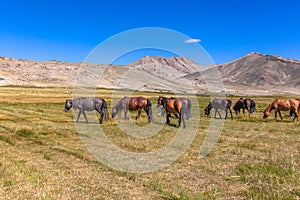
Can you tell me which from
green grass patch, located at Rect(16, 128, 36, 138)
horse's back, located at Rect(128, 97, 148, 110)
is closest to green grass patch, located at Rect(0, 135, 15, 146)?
green grass patch, located at Rect(16, 128, 36, 138)

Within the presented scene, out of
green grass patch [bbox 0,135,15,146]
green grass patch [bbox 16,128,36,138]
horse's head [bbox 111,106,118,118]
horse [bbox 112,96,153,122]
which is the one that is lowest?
green grass patch [bbox 0,135,15,146]

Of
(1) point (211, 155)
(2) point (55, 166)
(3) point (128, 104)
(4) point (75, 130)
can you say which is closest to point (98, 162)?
(2) point (55, 166)

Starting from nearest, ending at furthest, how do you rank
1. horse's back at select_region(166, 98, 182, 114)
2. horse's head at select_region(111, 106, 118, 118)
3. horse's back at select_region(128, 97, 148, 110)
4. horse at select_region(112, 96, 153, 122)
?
horse's back at select_region(166, 98, 182, 114) → horse at select_region(112, 96, 153, 122) → horse's back at select_region(128, 97, 148, 110) → horse's head at select_region(111, 106, 118, 118)

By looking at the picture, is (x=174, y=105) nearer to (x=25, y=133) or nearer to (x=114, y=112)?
(x=114, y=112)

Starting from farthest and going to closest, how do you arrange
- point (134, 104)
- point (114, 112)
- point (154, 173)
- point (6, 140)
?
point (114, 112), point (134, 104), point (6, 140), point (154, 173)

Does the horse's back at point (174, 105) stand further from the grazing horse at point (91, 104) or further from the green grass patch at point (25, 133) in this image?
the green grass patch at point (25, 133)

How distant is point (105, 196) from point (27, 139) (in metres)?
10.5

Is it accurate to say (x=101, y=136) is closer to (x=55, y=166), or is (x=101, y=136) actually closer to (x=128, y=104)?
(x=55, y=166)

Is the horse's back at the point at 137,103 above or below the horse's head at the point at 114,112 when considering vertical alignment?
above

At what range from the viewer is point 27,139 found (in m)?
16.5

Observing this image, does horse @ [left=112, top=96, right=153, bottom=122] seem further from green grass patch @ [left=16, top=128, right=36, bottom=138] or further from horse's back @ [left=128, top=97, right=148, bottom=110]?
green grass patch @ [left=16, top=128, right=36, bottom=138]

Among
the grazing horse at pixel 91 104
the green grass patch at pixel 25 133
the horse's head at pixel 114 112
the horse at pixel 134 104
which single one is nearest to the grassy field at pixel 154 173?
the green grass patch at pixel 25 133

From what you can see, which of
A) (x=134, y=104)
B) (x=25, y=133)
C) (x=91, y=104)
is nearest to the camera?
(x=25, y=133)

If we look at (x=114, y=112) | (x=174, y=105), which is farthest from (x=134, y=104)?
(x=174, y=105)
